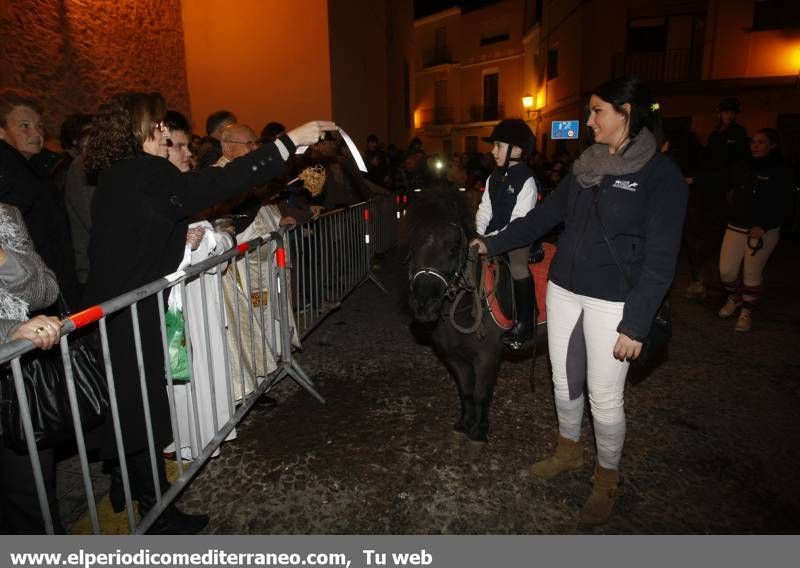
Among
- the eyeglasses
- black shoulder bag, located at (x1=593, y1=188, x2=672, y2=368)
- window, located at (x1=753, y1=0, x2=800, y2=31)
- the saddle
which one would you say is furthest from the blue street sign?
black shoulder bag, located at (x1=593, y1=188, x2=672, y2=368)

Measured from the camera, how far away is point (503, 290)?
11.1 feet

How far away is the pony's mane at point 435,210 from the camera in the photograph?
2.89 meters

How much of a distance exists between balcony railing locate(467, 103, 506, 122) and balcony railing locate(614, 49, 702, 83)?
656 inches

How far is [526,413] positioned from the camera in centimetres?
402

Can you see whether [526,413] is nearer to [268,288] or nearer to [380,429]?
[380,429]

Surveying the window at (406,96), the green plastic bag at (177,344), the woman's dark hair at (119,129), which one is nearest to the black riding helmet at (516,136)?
the woman's dark hair at (119,129)

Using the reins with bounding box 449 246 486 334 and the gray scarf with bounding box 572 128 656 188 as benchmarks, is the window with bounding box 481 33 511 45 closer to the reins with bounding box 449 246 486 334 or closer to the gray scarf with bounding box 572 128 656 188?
the reins with bounding box 449 246 486 334

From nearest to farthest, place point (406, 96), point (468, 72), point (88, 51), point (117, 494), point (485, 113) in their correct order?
1. point (117, 494)
2. point (88, 51)
3. point (406, 96)
4. point (485, 113)
5. point (468, 72)

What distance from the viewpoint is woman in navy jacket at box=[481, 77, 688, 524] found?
7.45 feet

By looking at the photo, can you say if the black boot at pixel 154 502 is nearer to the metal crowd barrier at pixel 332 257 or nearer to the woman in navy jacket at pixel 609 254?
the woman in navy jacket at pixel 609 254

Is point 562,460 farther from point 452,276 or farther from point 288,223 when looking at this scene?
point 288,223

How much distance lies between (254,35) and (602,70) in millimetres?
16231

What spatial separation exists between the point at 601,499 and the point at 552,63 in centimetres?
2840

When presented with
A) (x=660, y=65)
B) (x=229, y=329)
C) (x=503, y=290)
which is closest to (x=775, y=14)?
(x=660, y=65)
